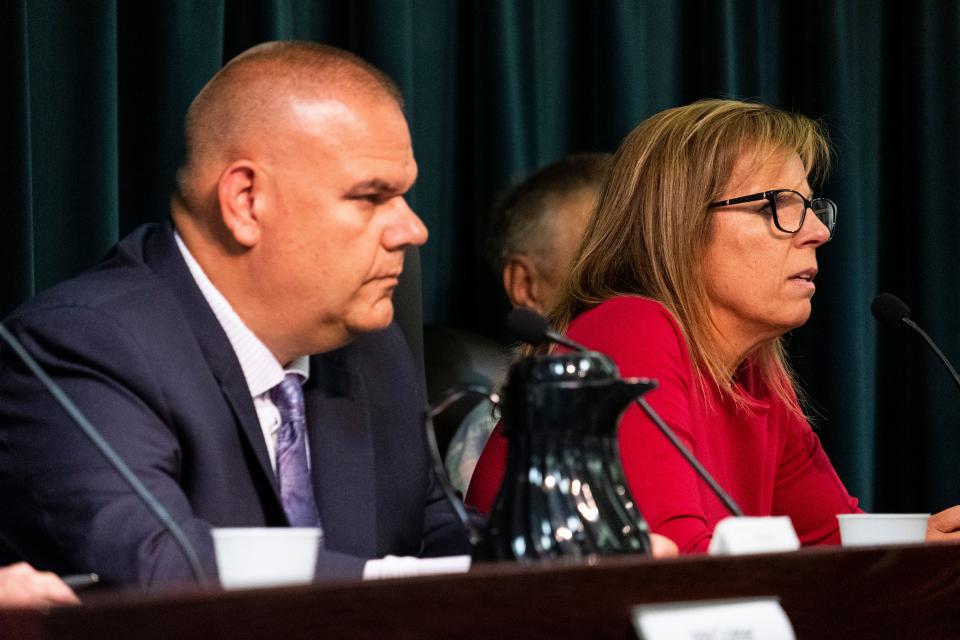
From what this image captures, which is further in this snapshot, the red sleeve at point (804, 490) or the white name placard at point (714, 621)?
the red sleeve at point (804, 490)

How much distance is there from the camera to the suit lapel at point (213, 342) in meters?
1.56

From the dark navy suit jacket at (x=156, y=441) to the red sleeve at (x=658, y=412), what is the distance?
0.26m

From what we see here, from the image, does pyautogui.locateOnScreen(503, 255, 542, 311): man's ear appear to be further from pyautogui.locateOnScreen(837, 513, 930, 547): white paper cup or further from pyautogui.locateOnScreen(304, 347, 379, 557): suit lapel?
pyautogui.locateOnScreen(837, 513, 930, 547): white paper cup

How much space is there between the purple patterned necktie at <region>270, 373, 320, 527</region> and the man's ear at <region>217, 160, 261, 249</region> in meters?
0.19

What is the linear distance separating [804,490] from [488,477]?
0.61 meters

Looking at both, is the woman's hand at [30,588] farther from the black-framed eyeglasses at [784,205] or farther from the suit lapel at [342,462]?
the black-framed eyeglasses at [784,205]

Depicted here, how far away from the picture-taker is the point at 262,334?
1.72 m

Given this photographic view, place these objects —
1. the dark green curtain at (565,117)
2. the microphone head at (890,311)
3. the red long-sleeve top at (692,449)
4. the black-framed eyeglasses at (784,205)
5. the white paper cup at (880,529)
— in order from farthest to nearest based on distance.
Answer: the dark green curtain at (565,117) < the black-framed eyeglasses at (784,205) < the microphone head at (890,311) < the red long-sleeve top at (692,449) < the white paper cup at (880,529)

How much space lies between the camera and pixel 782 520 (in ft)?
3.79

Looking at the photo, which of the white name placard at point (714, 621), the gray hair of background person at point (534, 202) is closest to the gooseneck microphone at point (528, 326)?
the white name placard at point (714, 621)

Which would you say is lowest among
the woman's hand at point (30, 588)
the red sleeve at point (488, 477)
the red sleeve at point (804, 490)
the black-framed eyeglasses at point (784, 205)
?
the red sleeve at point (804, 490)

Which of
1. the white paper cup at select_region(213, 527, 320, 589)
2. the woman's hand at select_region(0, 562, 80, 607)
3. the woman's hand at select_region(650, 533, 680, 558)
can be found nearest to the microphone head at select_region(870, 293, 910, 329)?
the woman's hand at select_region(650, 533, 680, 558)

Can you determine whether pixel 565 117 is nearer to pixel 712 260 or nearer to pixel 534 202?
pixel 534 202

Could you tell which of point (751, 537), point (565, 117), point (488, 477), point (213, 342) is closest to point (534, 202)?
point (565, 117)
